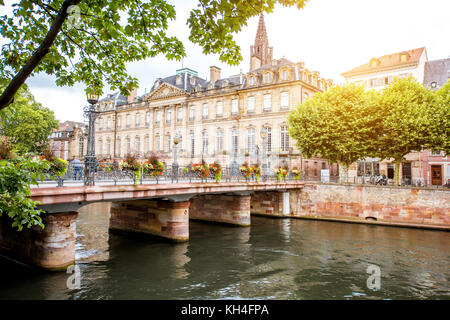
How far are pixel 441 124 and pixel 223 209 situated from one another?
16.1 meters

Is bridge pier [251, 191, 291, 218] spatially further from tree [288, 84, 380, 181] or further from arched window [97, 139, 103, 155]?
arched window [97, 139, 103, 155]

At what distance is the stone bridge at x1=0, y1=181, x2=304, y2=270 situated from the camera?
11172 mm

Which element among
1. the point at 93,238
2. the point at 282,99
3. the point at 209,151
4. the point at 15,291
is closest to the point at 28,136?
the point at 209,151

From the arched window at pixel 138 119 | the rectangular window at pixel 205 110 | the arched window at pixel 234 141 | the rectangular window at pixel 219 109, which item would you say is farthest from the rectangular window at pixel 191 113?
the arched window at pixel 138 119

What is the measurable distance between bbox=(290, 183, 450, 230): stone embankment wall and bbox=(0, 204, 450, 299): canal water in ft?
8.61

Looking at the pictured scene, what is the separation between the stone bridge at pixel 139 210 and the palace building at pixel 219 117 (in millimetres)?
6922

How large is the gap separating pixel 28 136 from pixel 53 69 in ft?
129

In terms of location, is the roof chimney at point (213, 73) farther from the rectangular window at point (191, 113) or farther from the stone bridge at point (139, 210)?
the stone bridge at point (139, 210)

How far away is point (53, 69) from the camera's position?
17.9 ft

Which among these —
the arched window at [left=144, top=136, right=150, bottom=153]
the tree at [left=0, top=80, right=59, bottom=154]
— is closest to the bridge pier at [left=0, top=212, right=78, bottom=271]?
the tree at [left=0, top=80, right=59, bottom=154]

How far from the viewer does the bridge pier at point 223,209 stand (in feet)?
73.4

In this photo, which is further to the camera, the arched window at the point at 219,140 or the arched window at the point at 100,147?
the arched window at the point at 100,147

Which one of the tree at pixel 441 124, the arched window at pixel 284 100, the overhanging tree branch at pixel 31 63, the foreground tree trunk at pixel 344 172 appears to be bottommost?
the foreground tree trunk at pixel 344 172
